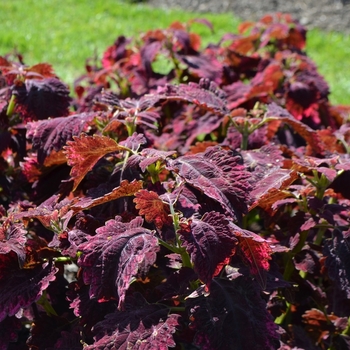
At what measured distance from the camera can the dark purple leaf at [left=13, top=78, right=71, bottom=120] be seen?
6.21ft

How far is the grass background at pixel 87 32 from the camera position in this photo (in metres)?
6.05

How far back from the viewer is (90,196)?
1.52 m

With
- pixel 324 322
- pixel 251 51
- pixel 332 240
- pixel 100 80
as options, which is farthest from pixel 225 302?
pixel 251 51

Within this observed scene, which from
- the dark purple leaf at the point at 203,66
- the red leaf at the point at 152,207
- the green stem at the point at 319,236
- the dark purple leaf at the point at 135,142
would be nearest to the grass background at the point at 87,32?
the dark purple leaf at the point at 203,66

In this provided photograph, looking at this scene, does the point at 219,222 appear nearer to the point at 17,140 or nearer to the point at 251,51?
the point at 17,140

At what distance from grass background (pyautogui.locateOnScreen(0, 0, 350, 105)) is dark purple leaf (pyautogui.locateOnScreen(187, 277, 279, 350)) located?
4270 millimetres

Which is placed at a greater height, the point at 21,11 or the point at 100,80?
the point at 100,80

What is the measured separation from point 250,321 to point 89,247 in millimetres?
374

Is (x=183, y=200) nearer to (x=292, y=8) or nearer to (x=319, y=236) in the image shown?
(x=319, y=236)

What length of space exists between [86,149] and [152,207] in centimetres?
23

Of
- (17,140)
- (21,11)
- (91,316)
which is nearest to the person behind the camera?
(91,316)

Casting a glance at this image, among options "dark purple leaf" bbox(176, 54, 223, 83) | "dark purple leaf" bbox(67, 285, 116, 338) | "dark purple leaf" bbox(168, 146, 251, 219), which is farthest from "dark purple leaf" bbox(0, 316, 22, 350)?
"dark purple leaf" bbox(176, 54, 223, 83)

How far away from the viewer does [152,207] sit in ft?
4.51

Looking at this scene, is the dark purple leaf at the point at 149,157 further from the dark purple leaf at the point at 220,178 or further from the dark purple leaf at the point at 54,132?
the dark purple leaf at the point at 54,132
